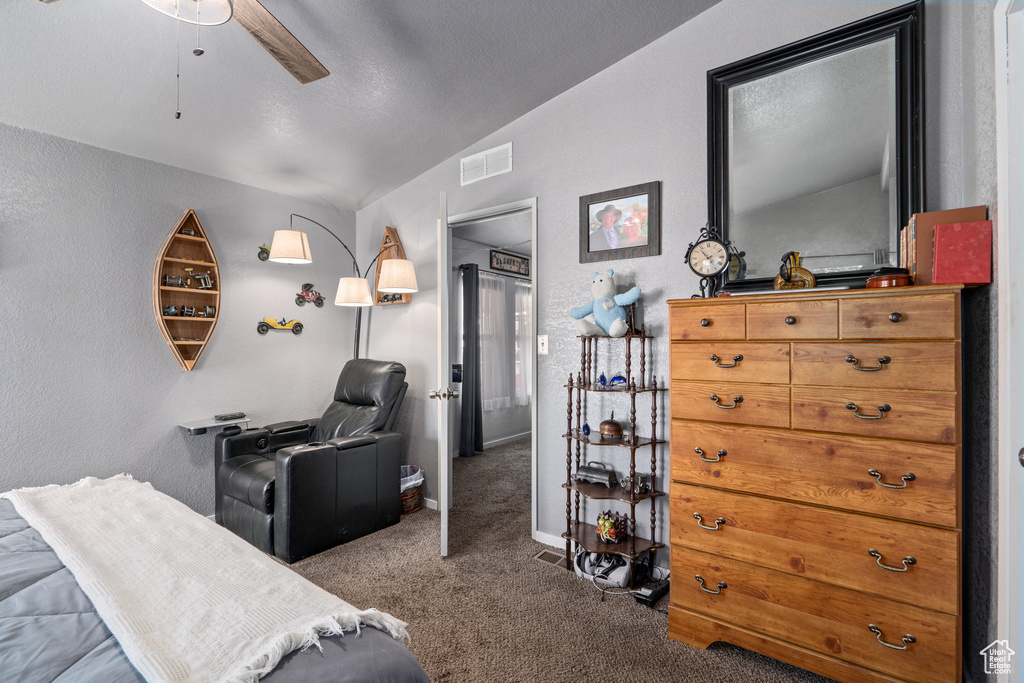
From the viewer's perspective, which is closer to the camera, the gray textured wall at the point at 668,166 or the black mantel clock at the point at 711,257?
the gray textured wall at the point at 668,166

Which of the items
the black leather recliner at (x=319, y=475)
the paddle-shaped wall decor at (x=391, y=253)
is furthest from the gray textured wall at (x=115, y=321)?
the paddle-shaped wall decor at (x=391, y=253)

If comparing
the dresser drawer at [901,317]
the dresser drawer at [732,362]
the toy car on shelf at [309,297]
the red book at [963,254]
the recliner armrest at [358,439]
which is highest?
the toy car on shelf at [309,297]

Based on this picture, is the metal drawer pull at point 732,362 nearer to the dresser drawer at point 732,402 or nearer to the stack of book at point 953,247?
the dresser drawer at point 732,402

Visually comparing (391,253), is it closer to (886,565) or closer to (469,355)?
(469,355)

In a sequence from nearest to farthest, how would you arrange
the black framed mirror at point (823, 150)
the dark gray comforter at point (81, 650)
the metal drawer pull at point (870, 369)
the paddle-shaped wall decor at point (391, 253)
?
the dark gray comforter at point (81, 650) → the metal drawer pull at point (870, 369) → the black framed mirror at point (823, 150) → the paddle-shaped wall decor at point (391, 253)

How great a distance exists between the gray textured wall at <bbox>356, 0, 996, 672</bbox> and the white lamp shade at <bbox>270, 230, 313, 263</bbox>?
2.90 feet

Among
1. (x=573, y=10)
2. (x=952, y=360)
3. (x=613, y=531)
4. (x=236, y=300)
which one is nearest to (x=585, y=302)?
(x=613, y=531)

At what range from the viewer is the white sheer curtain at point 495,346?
209 inches

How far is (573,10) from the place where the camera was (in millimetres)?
2102

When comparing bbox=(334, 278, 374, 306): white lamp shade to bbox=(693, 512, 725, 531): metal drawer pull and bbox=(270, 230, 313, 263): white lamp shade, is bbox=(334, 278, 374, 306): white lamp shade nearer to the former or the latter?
bbox=(270, 230, 313, 263): white lamp shade

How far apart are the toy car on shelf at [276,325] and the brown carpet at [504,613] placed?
5.58 feet

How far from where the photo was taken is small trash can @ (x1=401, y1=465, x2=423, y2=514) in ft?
10.8

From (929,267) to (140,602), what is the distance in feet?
7.75

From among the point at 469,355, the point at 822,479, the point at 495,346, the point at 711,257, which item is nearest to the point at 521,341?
the point at 495,346
